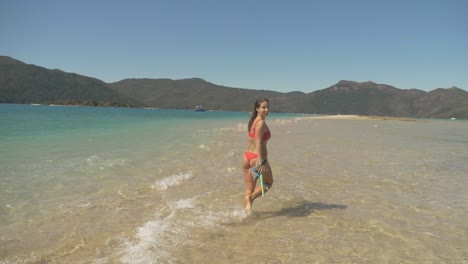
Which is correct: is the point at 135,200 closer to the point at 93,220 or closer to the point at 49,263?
the point at 93,220

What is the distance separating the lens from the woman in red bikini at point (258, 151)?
6059mm

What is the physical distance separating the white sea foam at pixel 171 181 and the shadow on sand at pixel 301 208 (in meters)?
3.13

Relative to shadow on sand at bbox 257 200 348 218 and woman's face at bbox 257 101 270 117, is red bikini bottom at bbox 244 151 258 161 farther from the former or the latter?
shadow on sand at bbox 257 200 348 218

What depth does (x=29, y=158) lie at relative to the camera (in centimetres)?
1199

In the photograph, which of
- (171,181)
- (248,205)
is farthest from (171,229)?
(171,181)

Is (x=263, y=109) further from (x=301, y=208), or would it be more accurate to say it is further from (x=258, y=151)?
(x=301, y=208)

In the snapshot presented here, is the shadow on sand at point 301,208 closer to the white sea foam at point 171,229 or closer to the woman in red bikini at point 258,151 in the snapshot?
the woman in red bikini at point 258,151

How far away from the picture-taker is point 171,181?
888 cm

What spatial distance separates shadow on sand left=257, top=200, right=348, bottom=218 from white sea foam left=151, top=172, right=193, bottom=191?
3129 millimetres

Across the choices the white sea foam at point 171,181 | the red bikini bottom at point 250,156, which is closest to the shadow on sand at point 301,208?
the red bikini bottom at point 250,156

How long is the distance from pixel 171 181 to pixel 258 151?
3706mm

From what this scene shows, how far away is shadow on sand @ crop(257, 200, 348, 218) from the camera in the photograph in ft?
20.3

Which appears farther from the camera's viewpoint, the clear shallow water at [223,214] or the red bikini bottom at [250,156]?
the red bikini bottom at [250,156]

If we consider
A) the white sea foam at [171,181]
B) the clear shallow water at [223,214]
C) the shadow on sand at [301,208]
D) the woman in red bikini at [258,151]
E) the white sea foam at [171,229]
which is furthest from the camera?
the white sea foam at [171,181]
